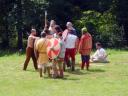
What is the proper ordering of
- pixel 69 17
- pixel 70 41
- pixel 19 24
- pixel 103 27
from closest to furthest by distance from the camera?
pixel 70 41, pixel 19 24, pixel 69 17, pixel 103 27

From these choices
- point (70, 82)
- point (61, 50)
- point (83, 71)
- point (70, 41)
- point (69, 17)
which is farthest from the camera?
point (69, 17)

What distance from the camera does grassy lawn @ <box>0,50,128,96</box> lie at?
15648 mm

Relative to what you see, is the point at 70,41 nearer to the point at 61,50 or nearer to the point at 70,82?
the point at 61,50

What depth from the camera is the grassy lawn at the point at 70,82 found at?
616 inches

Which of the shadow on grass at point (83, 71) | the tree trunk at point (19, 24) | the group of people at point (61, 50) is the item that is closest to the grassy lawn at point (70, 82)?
the shadow on grass at point (83, 71)

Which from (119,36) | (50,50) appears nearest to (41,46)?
(50,50)

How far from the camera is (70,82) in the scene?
1770cm

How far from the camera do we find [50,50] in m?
18.8

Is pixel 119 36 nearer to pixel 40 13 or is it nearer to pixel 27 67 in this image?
pixel 40 13

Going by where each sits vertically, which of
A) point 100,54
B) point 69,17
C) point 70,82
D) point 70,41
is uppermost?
point 69,17

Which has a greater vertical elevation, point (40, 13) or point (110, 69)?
point (40, 13)

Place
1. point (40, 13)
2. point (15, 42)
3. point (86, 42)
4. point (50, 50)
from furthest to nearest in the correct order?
point (15, 42) < point (40, 13) < point (86, 42) < point (50, 50)

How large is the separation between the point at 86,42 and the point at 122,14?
18.2 m

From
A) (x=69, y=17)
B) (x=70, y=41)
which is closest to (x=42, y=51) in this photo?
(x=70, y=41)
